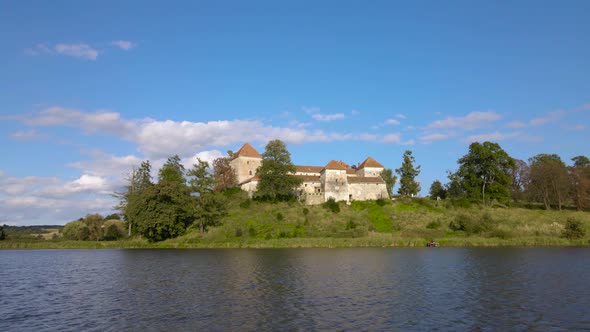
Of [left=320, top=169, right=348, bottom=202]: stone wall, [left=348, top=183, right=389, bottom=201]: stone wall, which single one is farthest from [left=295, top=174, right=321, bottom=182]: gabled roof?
[left=348, top=183, right=389, bottom=201]: stone wall

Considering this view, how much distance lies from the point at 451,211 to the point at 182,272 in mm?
49861

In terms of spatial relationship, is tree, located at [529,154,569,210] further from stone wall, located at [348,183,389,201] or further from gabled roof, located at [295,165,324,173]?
gabled roof, located at [295,165,324,173]

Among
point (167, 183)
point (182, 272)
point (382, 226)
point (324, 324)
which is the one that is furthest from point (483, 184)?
point (324, 324)

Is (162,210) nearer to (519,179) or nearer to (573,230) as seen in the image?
(573,230)

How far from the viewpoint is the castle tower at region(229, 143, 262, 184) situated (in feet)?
280

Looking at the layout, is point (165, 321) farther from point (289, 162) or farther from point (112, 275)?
point (289, 162)

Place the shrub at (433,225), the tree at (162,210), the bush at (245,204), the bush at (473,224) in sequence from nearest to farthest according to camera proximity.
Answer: the bush at (473,224), the tree at (162,210), the shrub at (433,225), the bush at (245,204)

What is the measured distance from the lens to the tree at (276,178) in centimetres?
7025

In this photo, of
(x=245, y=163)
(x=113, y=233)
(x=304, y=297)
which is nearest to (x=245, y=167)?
(x=245, y=163)

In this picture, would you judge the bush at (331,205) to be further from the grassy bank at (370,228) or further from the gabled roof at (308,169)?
the gabled roof at (308,169)

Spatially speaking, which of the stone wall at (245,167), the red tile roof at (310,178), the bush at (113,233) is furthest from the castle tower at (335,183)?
the bush at (113,233)

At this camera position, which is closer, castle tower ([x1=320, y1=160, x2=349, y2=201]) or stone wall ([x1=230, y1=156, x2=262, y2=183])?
castle tower ([x1=320, y1=160, x2=349, y2=201])

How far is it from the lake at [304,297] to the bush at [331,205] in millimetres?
35026

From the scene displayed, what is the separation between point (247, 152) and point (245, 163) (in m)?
2.64
